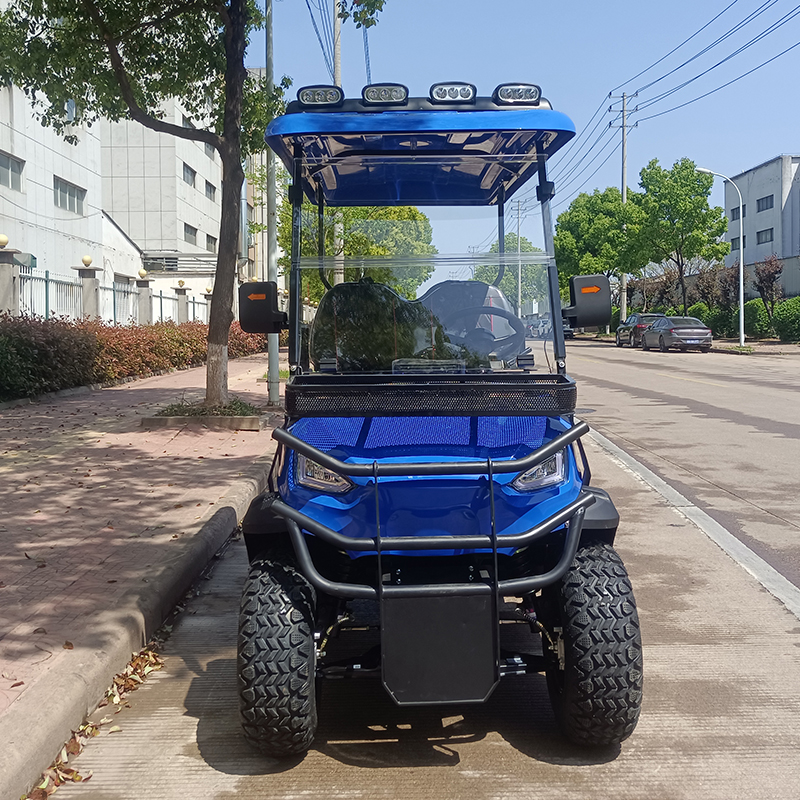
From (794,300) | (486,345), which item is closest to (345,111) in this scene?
(486,345)

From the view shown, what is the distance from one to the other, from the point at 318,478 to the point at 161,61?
1153cm

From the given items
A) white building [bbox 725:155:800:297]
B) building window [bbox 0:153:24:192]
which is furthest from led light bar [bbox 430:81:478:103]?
white building [bbox 725:155:800:297]

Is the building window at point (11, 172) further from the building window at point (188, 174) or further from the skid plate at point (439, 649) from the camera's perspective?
the skid plate at point (439, 649)

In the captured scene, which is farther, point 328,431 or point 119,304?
point 119,304

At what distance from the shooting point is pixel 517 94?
12.8ft

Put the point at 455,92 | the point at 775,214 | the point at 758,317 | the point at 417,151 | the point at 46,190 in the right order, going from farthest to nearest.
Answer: the point at 775,214 → the point at 758,317 → the point at 46,190 → the point at 417,151 → the point at 455,92

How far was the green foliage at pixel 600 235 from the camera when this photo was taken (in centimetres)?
4950

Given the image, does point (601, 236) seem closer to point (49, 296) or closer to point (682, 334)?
point (682, 334)

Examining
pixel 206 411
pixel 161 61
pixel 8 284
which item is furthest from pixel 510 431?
pixel 8 284

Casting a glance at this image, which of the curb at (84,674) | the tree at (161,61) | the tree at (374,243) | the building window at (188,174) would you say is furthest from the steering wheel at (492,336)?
the building window at (188,174)

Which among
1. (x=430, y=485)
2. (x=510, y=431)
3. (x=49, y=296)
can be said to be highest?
(x=49, y=296)

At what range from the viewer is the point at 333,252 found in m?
4.62

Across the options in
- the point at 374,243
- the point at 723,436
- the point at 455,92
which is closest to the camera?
the point at 455,92

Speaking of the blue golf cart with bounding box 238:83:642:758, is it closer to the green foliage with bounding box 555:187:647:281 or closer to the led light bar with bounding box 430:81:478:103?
the led light bar with bounding box 430:81:478:103
